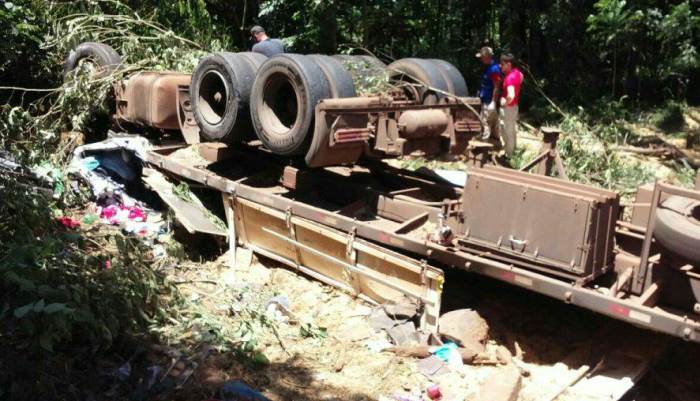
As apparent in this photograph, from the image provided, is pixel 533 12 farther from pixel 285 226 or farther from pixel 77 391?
pixel 77 391

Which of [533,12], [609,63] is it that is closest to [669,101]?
[609,63]

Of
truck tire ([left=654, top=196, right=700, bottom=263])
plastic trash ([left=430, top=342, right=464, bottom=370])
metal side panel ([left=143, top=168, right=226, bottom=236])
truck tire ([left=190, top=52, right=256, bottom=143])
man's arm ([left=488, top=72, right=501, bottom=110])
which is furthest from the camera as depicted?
man's arm ([left=488, top=72, right=501, bottom=110])

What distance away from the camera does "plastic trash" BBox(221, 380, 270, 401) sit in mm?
3916

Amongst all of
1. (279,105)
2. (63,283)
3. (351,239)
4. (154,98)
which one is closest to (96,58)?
(154,98)

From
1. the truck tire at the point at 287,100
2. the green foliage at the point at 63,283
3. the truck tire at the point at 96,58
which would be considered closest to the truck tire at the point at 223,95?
the truck tire at the point at 287,100

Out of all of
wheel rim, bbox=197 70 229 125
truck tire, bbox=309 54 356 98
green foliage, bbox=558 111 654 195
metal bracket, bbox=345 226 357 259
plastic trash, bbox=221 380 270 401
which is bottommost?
plastic trash, bbox=221 380 270 401

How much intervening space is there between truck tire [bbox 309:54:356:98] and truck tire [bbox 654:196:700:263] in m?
2.66

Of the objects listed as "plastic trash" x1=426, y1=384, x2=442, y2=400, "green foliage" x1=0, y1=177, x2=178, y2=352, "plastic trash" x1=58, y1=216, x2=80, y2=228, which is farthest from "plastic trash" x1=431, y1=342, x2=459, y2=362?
"plastic trash" x1=58, y1=216, x2=80, y2=228

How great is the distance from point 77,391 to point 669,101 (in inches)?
498

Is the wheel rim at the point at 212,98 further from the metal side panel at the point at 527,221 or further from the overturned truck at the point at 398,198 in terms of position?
the metal side panel at the point at 527,221

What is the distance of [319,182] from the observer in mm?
6961

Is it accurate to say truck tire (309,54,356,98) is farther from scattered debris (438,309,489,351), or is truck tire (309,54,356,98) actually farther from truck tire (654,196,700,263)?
truck tire (654,196,700,263)

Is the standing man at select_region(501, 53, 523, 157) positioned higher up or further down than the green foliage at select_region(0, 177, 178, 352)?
higher up

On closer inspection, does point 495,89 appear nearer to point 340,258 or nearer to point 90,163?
point 340,258
